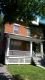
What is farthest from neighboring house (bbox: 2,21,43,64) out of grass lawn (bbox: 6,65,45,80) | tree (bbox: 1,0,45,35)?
tree (bbox: 1,0,45,35)

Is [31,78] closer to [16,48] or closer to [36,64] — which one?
[36,64]

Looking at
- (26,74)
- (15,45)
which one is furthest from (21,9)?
(15,45)

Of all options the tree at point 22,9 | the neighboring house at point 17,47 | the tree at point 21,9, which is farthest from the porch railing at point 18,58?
the tree at point 21,9

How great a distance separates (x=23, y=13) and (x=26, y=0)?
3.04 feet

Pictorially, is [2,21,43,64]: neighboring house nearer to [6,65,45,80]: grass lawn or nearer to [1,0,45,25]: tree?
[6,65,45,80]: grass lawn

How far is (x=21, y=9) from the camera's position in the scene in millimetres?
10461

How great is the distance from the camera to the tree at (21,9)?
10211 millimetres

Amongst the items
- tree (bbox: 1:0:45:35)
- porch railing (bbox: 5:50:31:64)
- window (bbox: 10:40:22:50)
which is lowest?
porch railing (bbox: 5:50:31:64)

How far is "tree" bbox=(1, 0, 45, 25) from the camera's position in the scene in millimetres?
10211

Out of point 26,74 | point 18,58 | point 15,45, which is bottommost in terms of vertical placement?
point 26,74

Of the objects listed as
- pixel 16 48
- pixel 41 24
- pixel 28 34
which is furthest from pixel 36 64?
pixel 41 24

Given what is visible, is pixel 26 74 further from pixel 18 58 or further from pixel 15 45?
pixel 15 45

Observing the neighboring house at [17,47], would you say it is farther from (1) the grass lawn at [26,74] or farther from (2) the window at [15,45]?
(1) the grass lawn at [26,74]

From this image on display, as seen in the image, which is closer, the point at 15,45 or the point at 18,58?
the point at 18,58
